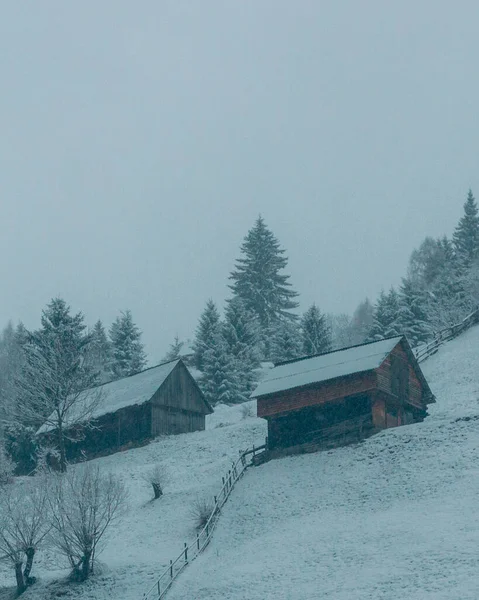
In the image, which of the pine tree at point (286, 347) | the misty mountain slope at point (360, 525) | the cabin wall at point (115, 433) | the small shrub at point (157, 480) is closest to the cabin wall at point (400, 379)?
the misty mountain slope at point (360, 525)

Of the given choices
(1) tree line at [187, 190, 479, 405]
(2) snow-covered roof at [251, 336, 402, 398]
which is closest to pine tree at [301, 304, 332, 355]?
(1) tree line at [187, 190, 479, 405]

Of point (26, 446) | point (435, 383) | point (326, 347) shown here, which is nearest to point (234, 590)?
point (435, 383)

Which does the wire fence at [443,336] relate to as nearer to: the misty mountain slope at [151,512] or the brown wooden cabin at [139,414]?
the misty mountain slope at [151,512]

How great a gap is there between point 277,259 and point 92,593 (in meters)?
73.8

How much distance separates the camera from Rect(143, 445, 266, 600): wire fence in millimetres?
30672

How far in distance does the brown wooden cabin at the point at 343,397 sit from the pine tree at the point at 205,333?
1134 inches

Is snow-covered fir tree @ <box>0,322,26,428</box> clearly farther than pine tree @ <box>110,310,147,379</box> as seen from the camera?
No

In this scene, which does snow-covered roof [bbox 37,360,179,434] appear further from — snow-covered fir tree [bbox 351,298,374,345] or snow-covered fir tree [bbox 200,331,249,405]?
snow-covered fir tree [bbox 351,298,374,345]

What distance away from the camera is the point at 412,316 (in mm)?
81875

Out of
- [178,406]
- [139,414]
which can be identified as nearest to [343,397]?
[139,414]

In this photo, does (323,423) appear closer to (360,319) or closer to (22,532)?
(22,532)

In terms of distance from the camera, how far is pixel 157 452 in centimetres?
5253

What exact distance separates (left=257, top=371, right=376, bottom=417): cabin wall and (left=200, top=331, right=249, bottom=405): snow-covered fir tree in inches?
998

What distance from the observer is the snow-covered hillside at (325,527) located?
27.4m
